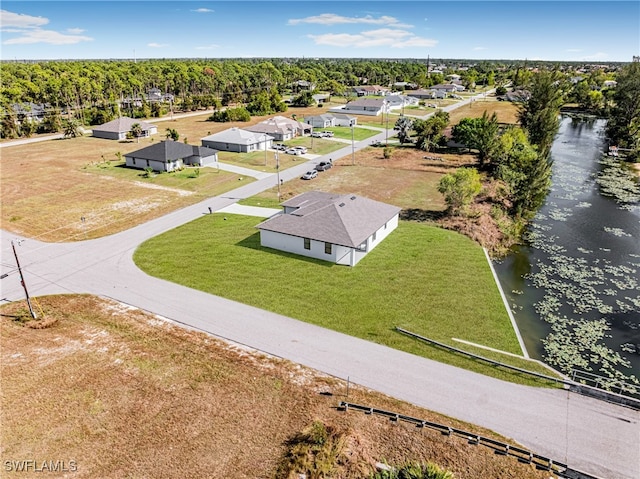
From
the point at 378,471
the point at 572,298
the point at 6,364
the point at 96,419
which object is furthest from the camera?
the point at 572,298

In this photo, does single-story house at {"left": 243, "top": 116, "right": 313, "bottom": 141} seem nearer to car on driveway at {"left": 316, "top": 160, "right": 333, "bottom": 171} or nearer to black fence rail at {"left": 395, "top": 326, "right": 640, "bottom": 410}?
car on driveway at {"left": 316, "top": 160, "right": 333, "bottom": 171}

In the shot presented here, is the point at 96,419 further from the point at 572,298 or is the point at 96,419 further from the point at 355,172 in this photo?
the point at 355,172

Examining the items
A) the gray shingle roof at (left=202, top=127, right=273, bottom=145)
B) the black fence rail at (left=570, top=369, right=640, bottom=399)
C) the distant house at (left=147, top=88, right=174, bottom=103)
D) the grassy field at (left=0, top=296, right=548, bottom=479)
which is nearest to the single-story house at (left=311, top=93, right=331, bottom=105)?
the distant house at (left=147, top=88, right=174, bottom=103)

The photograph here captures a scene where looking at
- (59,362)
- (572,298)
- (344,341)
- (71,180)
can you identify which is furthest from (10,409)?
(71,180)

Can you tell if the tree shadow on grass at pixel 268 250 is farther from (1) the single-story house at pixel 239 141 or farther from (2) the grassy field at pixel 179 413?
(1) the single-story house at pixel 239 141

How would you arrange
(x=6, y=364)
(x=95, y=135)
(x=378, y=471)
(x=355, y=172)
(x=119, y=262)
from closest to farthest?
(x=378, y=471) < (x=6, y=364) < (x=119, y=262) < (x=355, y=172) < (x=95, y=135)

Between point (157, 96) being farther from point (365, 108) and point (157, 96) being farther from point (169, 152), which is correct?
point (169, 152)
